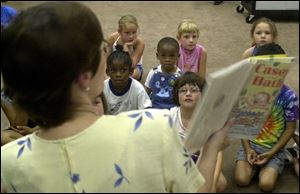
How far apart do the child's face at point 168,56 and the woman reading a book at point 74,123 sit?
1546mm

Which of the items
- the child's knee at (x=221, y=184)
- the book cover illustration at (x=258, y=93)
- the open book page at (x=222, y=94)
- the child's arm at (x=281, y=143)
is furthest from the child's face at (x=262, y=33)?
the open book page at (x=222, y=94)

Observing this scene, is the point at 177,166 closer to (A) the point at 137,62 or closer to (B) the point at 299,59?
(B) the point at 299,59

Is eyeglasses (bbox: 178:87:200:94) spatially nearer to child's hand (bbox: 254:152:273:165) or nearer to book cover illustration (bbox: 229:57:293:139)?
child's hand (bbox: 254:152:273:165)

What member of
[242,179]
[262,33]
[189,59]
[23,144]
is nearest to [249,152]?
[242,179]

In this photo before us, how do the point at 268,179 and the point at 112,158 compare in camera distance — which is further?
the point at 268,179

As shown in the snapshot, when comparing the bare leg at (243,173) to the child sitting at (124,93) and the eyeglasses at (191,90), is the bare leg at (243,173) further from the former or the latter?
the child sitting at (124,93)

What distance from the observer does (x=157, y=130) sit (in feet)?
2.32

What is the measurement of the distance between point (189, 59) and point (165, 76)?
0.26 metres

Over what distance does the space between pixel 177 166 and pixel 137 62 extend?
1.99m

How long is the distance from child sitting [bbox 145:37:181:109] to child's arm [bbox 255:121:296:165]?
55 centimetres

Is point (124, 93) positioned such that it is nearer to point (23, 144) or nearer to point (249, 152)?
point (249, 152)

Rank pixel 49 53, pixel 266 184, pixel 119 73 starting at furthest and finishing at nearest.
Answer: pixel 119 73 → pixel 266 184 → pixel 49 53

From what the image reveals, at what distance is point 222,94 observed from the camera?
0.81 metres

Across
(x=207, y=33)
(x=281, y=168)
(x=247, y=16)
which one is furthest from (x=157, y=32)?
(x=281, y=168)
